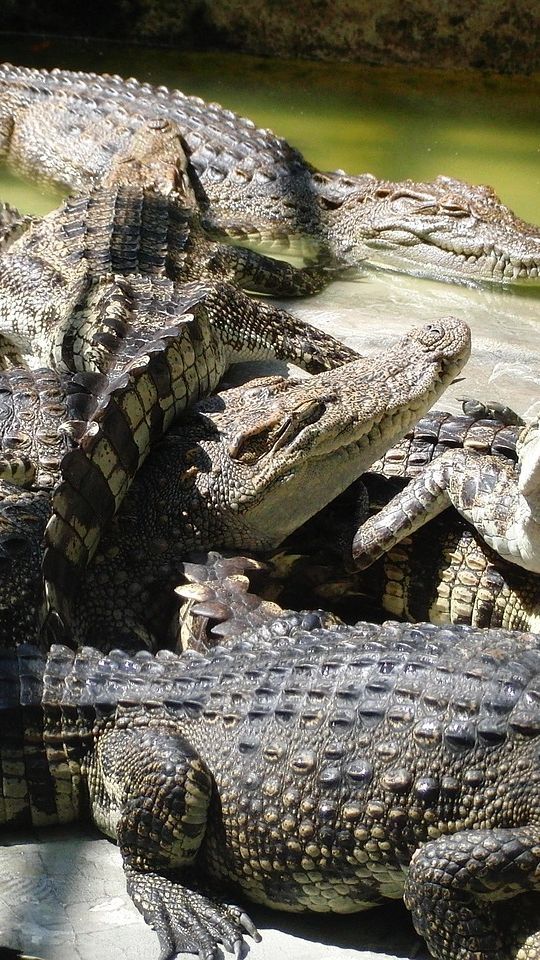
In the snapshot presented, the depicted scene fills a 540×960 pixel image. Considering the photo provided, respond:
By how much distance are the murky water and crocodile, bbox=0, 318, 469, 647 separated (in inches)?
50.9

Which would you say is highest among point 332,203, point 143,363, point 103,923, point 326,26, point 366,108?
point 326,26

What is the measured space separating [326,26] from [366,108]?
1864 mm

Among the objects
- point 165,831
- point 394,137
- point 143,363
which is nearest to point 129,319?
point 143,363

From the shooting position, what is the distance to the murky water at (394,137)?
6.02 meters

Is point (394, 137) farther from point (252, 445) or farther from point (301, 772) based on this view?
Answer: point (301, 772)

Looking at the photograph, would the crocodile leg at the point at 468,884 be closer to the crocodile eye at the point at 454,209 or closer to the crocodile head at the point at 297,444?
the crocodile head at the point at 297,444

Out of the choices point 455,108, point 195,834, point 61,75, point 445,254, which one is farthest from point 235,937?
point 455,108

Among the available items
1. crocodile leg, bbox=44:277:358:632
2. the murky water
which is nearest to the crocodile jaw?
crocodile leg, bbox=44:277:358:632

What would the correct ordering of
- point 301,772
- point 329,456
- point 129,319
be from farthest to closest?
point 129,319 → point 329,456 → point 301,772

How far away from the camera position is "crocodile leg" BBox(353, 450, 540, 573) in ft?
11.8

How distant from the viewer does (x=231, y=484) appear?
391cm

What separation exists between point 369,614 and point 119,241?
265 cm

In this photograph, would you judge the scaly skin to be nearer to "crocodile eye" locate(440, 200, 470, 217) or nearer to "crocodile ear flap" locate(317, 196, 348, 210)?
"crocodile eye" locate(440, 200, 470, 217)

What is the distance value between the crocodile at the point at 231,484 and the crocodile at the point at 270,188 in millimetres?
3422
